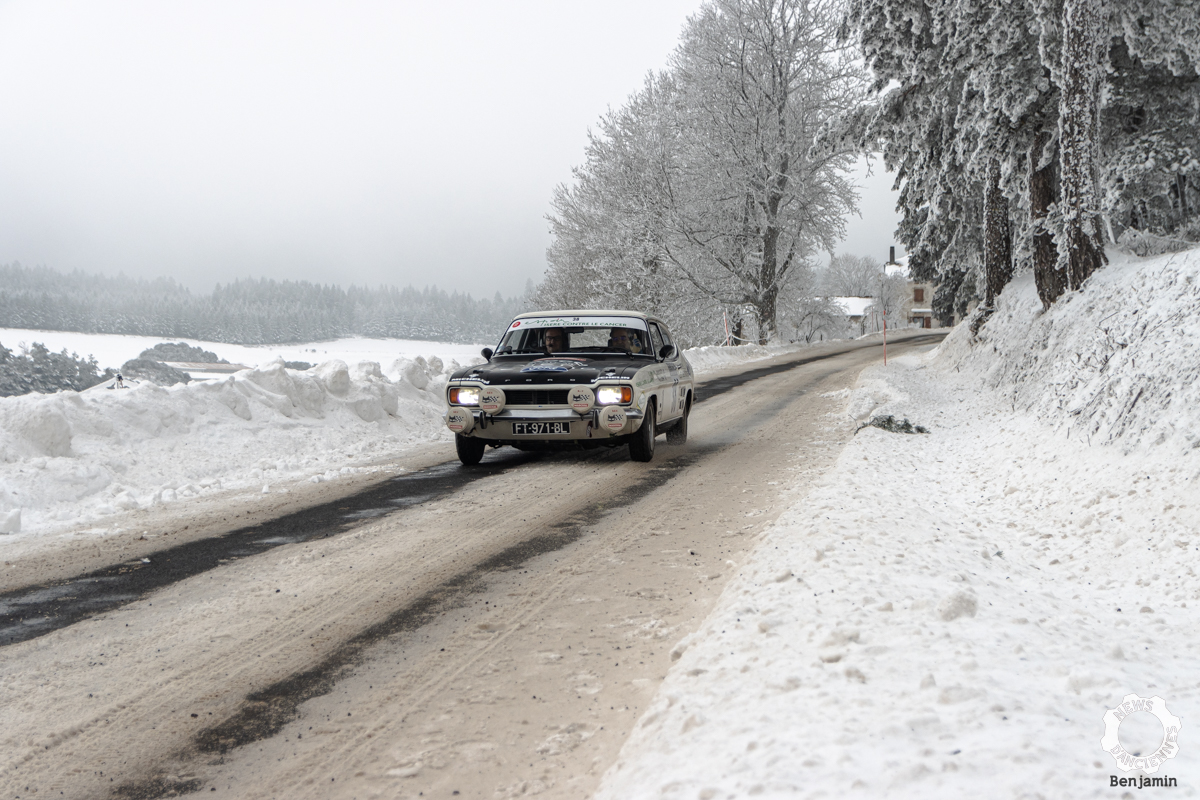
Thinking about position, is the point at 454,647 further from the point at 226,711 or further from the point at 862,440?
the point at 862,440

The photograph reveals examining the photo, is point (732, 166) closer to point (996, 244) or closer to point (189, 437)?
point (996, 244)

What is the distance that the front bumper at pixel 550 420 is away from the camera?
28.5ft

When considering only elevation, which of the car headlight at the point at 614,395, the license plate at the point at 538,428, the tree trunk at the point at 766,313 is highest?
the tree trunk at the point at 766,313

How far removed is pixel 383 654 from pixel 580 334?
687 cm

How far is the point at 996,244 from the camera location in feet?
60.2

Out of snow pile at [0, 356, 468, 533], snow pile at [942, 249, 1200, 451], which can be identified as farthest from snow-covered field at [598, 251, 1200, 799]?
snow pile at [0, 356, 468, 533]

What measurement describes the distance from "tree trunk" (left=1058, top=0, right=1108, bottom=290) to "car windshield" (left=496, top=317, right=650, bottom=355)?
296 inches

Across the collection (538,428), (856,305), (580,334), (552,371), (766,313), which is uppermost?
(856,305)

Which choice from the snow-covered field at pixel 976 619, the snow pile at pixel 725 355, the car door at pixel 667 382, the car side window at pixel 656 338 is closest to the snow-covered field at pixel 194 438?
the car door at pixel 667 382

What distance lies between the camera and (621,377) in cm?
871

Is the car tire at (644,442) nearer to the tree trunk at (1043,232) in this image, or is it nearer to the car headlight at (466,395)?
the car headlight at (466,395)

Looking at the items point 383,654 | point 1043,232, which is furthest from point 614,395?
point 1043,232

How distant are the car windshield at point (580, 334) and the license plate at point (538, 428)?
1.63 metres

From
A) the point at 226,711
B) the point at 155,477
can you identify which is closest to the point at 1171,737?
the point at 226,711
